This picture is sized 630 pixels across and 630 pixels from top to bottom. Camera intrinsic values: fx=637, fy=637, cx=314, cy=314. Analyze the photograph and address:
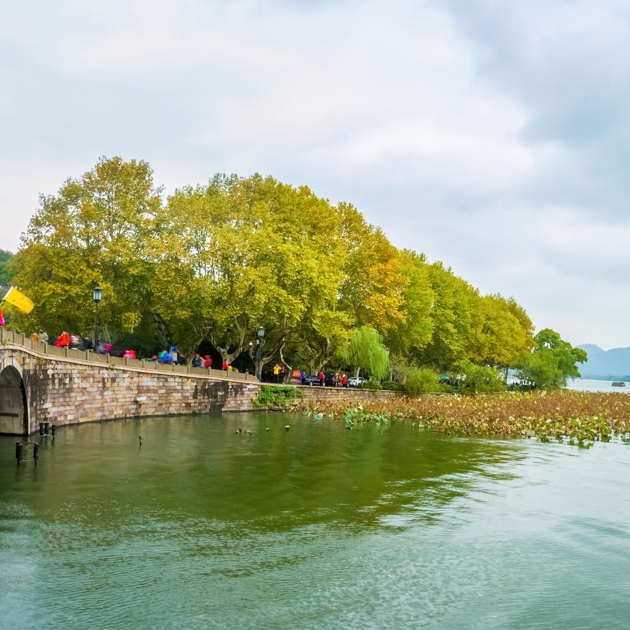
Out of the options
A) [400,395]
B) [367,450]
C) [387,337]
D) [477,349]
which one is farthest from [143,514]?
[477,349]

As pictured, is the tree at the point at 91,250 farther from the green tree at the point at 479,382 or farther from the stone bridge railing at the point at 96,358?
the green tree at the point at 479,382

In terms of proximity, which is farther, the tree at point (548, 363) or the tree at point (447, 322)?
the tree at point (548, 363)

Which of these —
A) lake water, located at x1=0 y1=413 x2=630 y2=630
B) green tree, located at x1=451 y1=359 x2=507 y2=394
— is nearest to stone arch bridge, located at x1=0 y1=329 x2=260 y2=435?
lake water, located at x1=0 y1=413 x2=630 y2=630

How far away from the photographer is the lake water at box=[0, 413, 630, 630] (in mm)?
8508

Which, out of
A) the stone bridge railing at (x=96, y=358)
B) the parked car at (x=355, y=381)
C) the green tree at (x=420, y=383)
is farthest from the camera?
the parked car at (x=355, y=381)

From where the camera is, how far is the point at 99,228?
120 ft

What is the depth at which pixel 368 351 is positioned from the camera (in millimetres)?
42562

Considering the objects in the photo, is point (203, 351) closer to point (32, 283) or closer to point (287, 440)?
point (32, 283)

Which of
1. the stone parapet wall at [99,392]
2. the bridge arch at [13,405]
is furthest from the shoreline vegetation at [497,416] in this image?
the bridge arch at [13,405]

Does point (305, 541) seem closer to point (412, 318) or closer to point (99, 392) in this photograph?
point (99, 392)

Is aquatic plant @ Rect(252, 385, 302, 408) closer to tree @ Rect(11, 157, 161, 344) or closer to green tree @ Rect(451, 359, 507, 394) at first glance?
tree @ Rect(11, 157, 161, 344)

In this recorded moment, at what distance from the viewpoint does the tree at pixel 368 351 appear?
4262 centimetres

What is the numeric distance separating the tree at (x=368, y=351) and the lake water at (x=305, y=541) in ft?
69.5

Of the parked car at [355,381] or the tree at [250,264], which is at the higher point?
the tree at [250,264]
